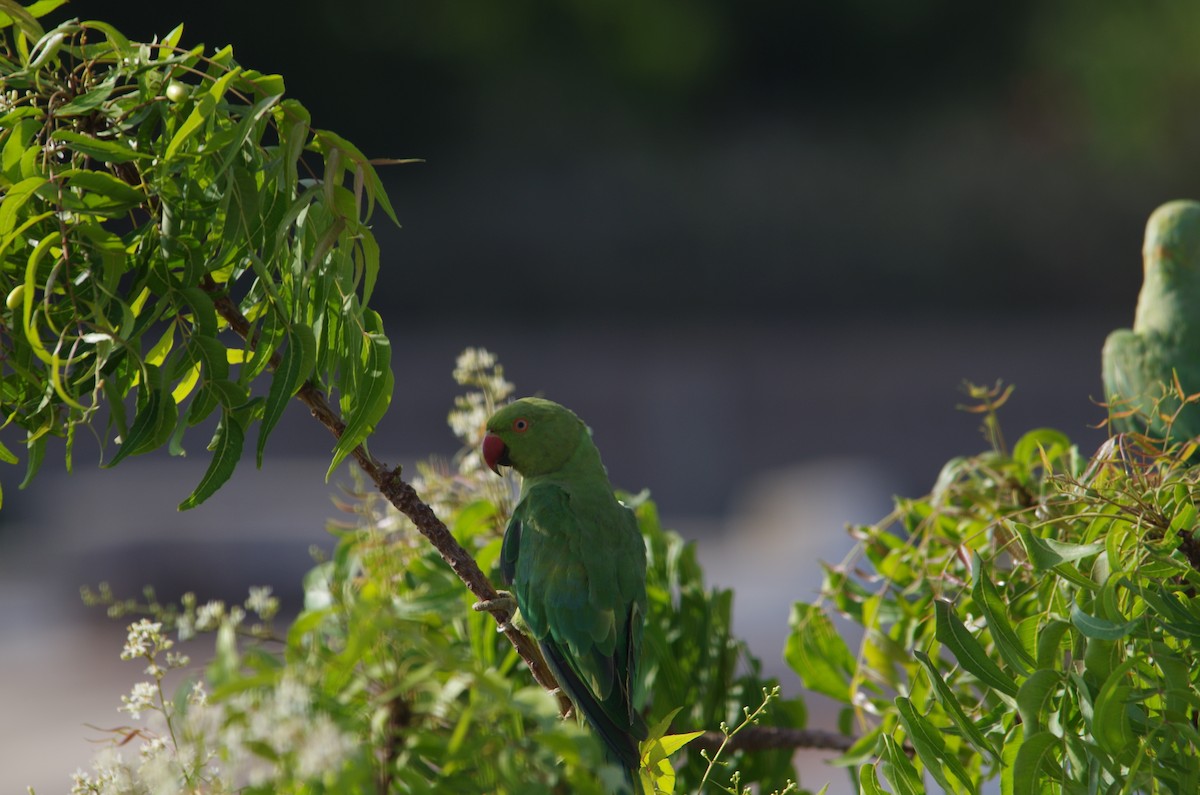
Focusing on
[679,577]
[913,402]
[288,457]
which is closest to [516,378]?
[288,457]

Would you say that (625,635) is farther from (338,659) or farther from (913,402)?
(913,402)

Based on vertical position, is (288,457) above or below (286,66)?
below

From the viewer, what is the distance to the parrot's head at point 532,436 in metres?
1.29

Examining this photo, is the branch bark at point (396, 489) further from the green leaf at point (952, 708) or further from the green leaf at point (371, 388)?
the green leaf at point (952, 708)

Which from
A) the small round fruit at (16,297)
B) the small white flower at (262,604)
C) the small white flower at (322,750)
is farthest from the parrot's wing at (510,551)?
the small white flower at (322,750)

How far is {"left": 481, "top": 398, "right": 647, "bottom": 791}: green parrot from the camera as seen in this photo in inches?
43.6

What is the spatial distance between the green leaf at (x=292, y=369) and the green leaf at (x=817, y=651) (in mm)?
701

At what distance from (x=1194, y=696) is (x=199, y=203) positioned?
71 cm

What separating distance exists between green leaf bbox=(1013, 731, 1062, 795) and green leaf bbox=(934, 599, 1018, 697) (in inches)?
2.2

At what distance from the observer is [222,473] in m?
0.76

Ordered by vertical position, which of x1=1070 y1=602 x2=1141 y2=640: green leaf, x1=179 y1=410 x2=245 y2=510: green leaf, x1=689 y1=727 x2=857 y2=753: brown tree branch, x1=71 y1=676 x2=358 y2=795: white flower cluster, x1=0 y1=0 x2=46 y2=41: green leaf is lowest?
x1=689 y1=727 x2=857 y2=753: brown tree branch

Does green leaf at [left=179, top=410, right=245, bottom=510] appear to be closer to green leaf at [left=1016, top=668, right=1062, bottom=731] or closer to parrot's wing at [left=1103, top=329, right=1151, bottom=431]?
green leaf at [left=1016, top=668, right=1062, bottom=731]

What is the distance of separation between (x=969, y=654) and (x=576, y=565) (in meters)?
0.50

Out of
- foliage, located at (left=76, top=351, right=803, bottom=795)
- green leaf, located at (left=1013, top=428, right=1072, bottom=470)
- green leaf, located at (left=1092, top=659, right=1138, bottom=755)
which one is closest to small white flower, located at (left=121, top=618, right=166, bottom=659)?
foliage, located at (left=76, top=351, right=803, bottom=795)
